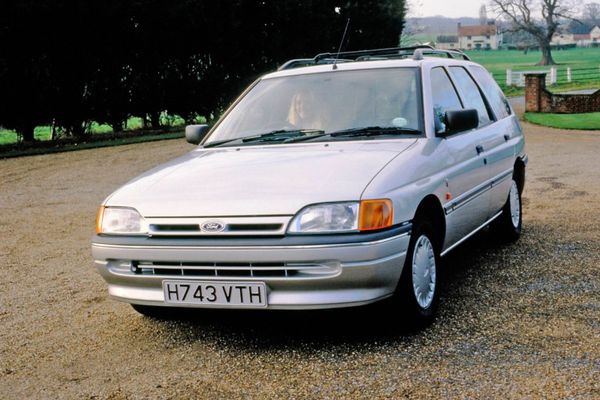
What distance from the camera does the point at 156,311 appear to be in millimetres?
5156

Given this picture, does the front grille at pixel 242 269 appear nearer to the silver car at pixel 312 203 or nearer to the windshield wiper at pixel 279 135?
the silver car at pixel 312 203

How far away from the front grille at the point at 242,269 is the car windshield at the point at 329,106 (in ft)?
4.42

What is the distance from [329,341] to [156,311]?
123 centimetres

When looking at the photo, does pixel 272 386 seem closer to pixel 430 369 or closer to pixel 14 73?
pixel 430 369

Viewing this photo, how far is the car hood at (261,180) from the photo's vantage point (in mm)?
4316

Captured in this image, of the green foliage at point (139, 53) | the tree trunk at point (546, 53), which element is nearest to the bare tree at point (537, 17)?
the tree trunk at point (546, 53)

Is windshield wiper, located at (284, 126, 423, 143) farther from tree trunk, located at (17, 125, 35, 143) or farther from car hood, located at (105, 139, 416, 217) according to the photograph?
tree trunk, located at (17, 125, 35, 143)

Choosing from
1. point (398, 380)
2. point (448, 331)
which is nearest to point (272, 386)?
point (398, 380)

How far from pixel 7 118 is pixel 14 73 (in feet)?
3.89

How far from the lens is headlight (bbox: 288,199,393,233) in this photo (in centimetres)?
423

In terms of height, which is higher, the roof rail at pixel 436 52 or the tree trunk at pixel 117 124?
the roof rail at pixel 436 52

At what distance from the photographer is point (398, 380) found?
156 inches

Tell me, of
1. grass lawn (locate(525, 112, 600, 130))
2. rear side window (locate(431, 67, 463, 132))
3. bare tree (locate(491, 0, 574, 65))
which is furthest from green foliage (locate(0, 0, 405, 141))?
bare tree (locate(491, 0, 574, 65))

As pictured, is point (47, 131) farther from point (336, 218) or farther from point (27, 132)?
point (336, 218)
